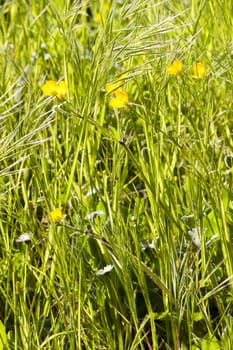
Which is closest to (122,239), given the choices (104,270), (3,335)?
(104,270)

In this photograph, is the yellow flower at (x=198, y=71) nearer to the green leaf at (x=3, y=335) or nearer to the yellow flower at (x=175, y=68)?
the yellow flower at (x=175, y=68)

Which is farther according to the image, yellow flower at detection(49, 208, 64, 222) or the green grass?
yellow flower at detection(49, 208, 64, 222)

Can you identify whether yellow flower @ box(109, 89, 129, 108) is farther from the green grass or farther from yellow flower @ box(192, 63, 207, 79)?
yellow flower @ box(192, 63, 207, 79)

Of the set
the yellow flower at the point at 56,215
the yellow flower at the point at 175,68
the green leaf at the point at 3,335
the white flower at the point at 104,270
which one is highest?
the yellow flower at the point at 175,68

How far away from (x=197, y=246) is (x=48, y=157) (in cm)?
53

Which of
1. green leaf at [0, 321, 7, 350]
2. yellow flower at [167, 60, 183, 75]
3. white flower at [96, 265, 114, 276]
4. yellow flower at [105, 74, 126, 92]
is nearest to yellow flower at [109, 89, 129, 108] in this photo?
yellow flower at [105, 74, 126, 92]

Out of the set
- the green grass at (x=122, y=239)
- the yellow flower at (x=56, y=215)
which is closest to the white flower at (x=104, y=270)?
the green grass at (x=122, y=239)

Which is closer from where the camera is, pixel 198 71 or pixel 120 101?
pixel 120 101

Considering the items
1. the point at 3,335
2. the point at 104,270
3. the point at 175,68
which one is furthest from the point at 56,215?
the point at 175,68

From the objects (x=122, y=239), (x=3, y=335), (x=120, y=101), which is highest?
(x=120, y=101)

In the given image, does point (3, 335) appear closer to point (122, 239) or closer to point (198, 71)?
point (122, 239)

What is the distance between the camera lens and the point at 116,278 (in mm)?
1506

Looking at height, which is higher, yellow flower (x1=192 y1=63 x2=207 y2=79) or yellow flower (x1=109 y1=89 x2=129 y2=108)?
yellow flower (x1=192 y1=63 x2=207 y2=79)

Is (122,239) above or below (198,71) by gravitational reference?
below
